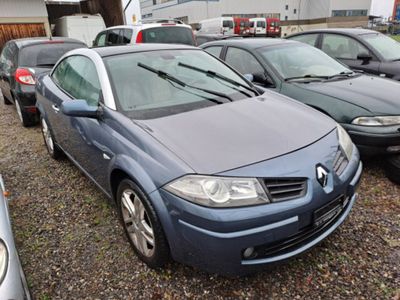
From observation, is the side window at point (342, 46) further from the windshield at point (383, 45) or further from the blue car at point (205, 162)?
the blue car at point (205, 162)

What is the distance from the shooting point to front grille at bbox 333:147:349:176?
214cm

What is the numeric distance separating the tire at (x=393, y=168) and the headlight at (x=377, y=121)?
380 millimetres

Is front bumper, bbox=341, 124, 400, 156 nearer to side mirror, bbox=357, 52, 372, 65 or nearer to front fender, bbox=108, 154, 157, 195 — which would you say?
front fender, bbox=108, 154, 157, 195

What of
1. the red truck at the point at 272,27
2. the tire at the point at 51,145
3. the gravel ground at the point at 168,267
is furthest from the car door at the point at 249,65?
the red truck at the point at 272,27

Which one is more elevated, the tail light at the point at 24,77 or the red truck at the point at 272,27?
the tail light at the point at 24,77

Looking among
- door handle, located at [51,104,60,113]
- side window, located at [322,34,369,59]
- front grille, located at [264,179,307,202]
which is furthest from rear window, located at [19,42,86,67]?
front grille, located at [264,179,307,202]

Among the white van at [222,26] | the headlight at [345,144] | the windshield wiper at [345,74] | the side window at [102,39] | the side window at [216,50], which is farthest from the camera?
the white van at [222,26]

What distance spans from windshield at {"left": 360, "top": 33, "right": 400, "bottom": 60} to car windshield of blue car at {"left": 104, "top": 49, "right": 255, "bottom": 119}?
3738mm

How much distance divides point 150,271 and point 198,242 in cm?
72

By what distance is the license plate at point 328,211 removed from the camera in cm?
200

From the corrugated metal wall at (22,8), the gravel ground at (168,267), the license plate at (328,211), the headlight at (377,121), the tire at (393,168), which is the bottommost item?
the gravel ground at (168,267)

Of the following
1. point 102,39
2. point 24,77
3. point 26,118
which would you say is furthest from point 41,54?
point 102,39

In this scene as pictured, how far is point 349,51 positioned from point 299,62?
2.14m

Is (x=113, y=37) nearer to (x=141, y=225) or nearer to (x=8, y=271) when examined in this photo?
(x=141, y=225)
